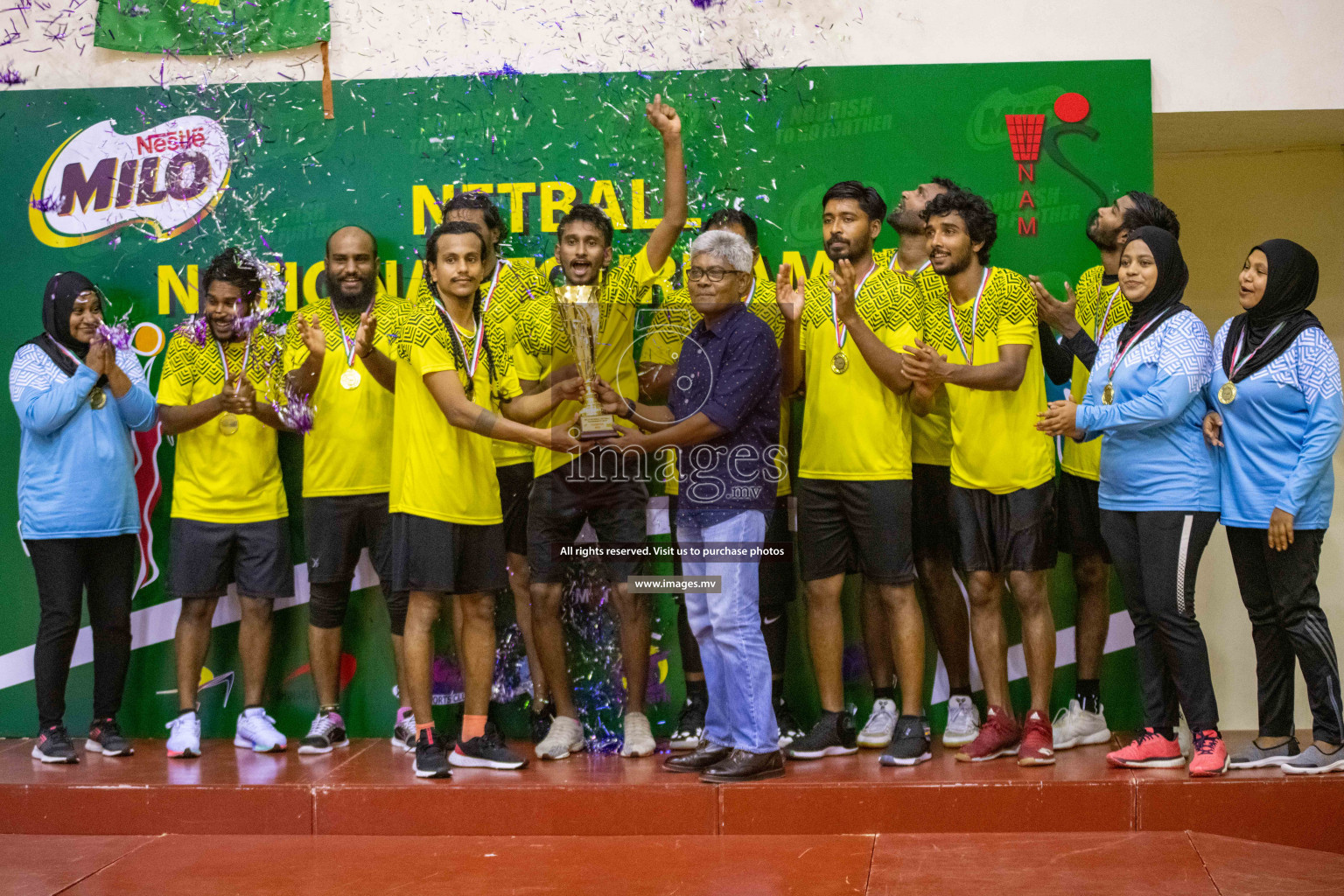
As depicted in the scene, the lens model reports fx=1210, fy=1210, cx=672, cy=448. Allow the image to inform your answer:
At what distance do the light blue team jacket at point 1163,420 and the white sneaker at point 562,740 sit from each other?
2.08 meters

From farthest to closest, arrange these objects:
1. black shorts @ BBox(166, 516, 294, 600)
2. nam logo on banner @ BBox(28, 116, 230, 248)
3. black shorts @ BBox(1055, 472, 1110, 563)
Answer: nam logo on banner @ BBox(28, 116, 230, 248) < black shorts @ BBox(166, 516, 294, 600) < black shorts @ BBox(1055, 472, 1110, 563)

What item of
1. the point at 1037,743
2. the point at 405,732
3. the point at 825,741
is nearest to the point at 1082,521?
the point at 1037,743

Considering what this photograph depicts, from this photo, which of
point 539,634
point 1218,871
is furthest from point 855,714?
point 1218,871

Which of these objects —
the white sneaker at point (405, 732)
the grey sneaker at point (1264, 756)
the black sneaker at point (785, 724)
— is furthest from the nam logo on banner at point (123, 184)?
the grey sneaker at point (1264, 756)

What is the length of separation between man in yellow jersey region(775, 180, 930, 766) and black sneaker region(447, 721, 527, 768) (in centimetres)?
99

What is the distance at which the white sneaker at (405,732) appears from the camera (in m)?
4.52

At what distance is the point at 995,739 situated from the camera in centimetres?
417

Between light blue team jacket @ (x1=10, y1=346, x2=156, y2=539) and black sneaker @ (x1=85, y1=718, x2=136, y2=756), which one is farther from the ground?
light blue team jacket @ (x1=10, y1=346, x2=156, y2=539)

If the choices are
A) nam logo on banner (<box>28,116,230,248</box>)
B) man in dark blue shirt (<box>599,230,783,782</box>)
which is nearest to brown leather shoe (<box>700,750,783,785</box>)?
man in dark blue shirt (<box>599,230,783,782</box>)

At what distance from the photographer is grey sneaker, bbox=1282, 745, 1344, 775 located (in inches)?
152

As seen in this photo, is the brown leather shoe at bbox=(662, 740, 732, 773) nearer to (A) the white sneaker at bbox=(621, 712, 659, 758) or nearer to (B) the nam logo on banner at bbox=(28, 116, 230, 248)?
(A) the white sneaker at bbox=(621, 712, 659, 758)

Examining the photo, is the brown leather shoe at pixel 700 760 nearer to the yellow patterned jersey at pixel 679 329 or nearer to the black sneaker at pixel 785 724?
the black sneaker at pixel 785 724

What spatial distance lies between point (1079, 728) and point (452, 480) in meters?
2.43

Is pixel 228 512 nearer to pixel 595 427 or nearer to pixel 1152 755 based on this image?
pixel 595 427
